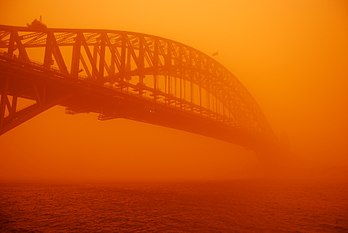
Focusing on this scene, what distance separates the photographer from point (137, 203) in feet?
77.7

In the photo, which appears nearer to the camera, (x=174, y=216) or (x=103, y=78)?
(x=174, y=216)

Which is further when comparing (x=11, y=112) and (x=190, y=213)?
(x=11, y=112)

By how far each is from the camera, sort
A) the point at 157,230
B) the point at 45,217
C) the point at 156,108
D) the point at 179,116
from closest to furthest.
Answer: the point at 157,230 < the point at 45,217 < the point at 156,108 < the point at 179,116

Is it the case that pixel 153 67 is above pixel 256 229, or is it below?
above

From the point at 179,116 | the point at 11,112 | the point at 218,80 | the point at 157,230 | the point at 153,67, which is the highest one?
the point at 218,80

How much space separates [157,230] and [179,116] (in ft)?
98.2

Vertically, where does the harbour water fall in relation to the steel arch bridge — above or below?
below

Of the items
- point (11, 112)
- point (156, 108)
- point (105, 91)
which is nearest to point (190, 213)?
point (11, 112)

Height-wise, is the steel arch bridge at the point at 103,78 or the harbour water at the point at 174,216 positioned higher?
the steel arch bridge at the point at 103,78

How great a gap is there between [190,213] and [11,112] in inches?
565

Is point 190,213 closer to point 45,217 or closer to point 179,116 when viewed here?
point 45,217

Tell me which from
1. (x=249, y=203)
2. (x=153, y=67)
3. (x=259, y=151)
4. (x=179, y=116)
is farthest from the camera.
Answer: (x=259, y=151)

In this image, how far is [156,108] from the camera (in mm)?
40031

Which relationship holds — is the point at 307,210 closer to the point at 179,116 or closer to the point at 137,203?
the point at 137,203
